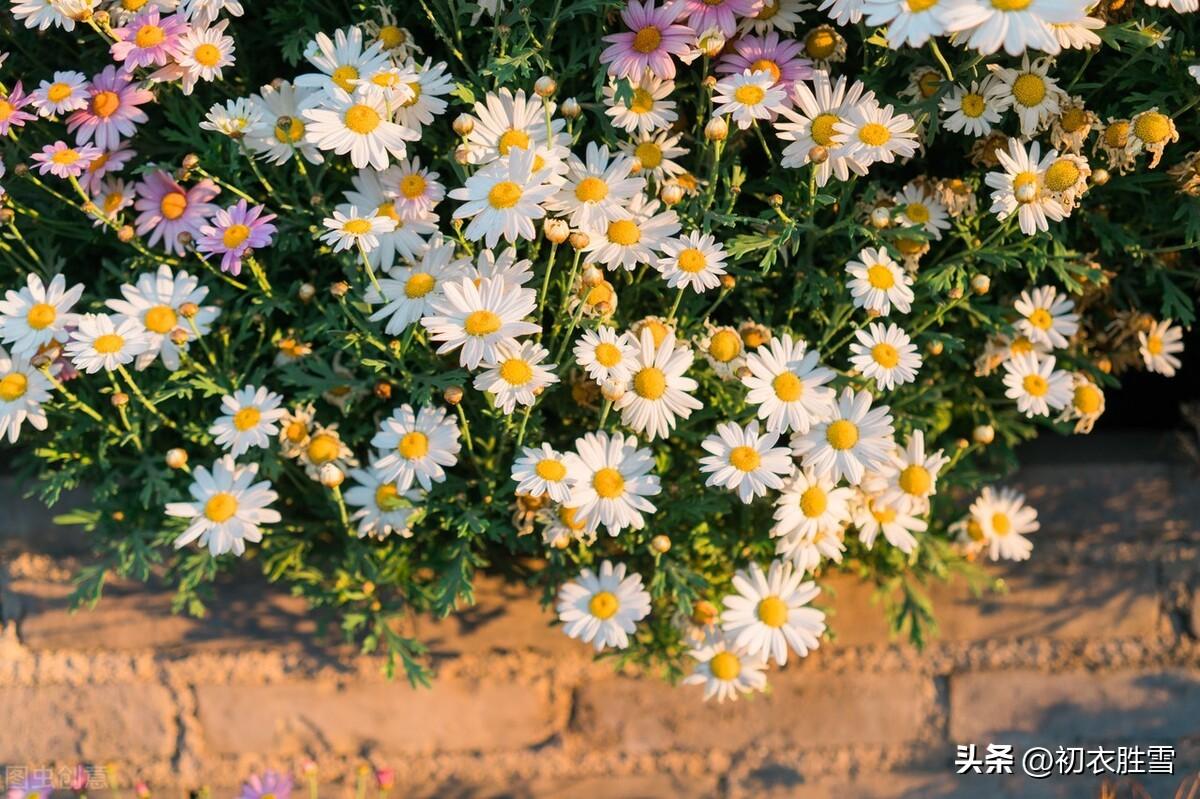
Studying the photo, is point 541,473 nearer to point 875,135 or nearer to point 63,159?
point 875,135

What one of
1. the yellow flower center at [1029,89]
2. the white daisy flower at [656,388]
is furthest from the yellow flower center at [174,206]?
the yellow flower center at [1029,89]

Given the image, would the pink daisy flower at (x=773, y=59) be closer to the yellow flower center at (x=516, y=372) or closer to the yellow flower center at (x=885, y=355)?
the yellow flower center at (x=885, y=355)

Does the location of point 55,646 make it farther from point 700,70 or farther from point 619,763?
point 700,70

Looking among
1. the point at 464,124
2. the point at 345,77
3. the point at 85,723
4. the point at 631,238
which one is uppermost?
the point at 345,77

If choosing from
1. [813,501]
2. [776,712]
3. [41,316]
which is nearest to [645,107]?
[813,501]

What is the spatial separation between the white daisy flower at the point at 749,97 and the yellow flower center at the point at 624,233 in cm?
20

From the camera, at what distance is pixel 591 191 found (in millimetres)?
1512

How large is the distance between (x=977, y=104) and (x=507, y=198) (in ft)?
2.21

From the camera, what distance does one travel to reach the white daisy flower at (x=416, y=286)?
1523mm

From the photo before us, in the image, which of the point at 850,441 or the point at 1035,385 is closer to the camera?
the point at 850,441

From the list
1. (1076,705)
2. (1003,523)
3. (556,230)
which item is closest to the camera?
(556,230)

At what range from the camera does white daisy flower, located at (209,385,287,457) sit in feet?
5.25

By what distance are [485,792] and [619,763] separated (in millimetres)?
264

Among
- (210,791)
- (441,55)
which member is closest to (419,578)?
(210,791)
